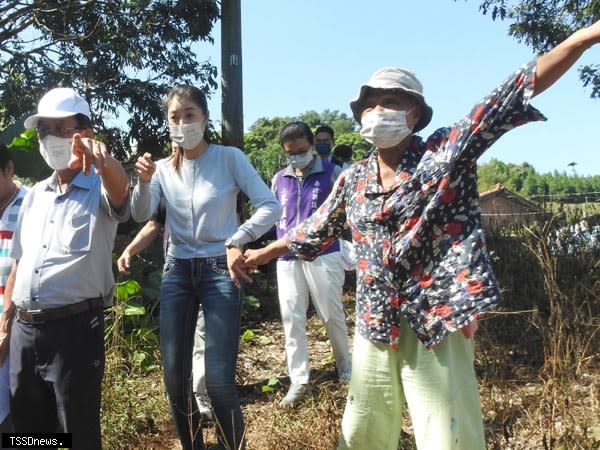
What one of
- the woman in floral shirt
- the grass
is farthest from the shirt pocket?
the grass

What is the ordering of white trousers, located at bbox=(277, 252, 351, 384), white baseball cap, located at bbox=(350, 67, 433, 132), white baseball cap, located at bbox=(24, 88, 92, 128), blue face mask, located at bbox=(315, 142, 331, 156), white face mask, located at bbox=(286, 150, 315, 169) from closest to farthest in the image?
1. white baseball cap, located at bbox=(350, 67, 433, 132)
2. white baseball cap, located at bbox=(24, 88, 92, 128)
3. white trousers, located at bbox=(277, 252, 351, 384)
4. white face mask, located at bbox=(286, 150, 315, 169)
5. blue face mask, located at bbox=(315, 142, 331, 156)

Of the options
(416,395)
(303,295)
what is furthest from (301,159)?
(416,395)

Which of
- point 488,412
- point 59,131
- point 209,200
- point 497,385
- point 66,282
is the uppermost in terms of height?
point 59,131

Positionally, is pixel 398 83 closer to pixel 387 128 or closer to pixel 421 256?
pixel 387 128

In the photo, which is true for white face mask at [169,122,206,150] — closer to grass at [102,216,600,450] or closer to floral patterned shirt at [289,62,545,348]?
floral patterned shirt at [289,62,545,348]

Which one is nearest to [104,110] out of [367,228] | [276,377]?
[276,377]

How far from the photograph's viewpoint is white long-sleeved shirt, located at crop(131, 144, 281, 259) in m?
2.76

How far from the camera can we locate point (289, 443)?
2.79 m

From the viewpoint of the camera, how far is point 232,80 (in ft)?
24.6

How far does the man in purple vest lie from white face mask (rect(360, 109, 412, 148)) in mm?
1919

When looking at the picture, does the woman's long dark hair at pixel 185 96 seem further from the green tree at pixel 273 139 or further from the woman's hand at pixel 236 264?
the green tree at pixel 273 139

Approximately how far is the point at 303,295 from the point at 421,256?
2.23 metres

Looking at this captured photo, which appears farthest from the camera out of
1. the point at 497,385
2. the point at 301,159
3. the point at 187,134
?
the point at 301,159

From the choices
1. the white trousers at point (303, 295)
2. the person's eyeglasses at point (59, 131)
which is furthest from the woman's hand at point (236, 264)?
the white trousers at point (303, 295)
